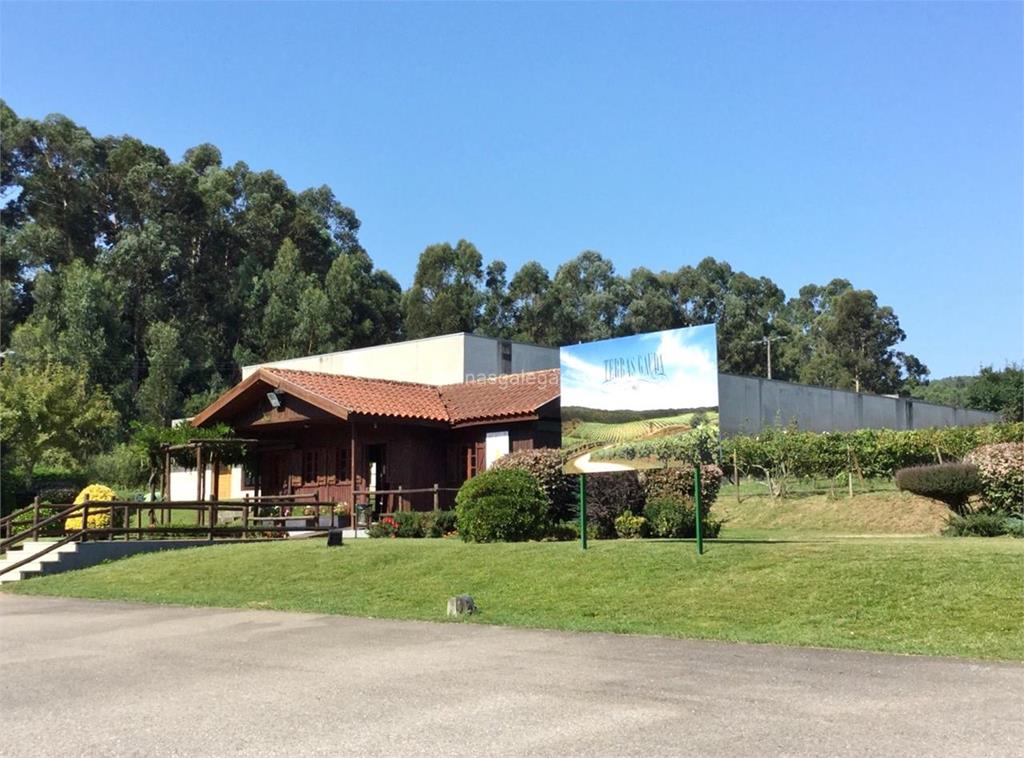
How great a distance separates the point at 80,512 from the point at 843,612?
1963cm

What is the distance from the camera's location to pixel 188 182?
67938mm

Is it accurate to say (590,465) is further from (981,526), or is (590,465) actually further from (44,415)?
(44,415)

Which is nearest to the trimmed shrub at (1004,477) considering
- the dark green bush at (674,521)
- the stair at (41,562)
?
the dark green bush at (674,521)

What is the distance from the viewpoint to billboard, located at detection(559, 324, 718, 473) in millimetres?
17453

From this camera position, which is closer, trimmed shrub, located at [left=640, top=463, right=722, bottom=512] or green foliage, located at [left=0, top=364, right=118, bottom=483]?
trimmed shrub, located at [left=640, top=463, right=722, bottom=512]

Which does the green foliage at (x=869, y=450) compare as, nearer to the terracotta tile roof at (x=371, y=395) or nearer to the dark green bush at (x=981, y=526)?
the dark green bush at (x=981, y=526)

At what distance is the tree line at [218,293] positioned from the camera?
58000 mm

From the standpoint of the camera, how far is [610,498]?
17.9 metres

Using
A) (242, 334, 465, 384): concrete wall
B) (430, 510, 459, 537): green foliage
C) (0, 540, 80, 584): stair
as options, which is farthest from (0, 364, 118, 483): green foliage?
(430, 510, 459, 537): green foliage

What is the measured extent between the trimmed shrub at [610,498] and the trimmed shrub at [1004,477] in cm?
689

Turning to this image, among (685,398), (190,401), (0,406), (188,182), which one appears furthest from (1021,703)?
(188,182)

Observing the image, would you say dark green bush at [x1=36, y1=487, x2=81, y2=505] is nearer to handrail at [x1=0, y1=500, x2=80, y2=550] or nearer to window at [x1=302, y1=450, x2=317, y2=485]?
window at [x1=302, y1=450, x2=317, y2=485]

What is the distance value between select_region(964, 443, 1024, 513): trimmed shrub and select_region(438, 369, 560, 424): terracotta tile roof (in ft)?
35.2

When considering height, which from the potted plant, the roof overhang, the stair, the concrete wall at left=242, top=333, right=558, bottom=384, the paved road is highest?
the concrete wall at left=242, top=333, right=558, bottom=384
